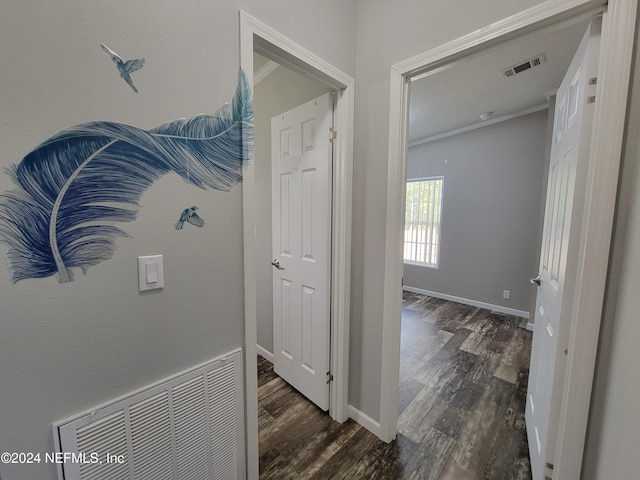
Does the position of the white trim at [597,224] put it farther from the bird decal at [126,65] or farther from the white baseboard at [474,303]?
the white baseboard at [474,303]

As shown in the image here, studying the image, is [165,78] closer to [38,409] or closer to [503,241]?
[38,409]

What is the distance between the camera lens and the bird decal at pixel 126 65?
0.79 metres

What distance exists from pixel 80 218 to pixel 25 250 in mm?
144

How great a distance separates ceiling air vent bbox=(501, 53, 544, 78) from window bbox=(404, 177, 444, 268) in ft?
6.43

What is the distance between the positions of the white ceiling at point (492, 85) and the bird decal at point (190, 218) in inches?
56.8

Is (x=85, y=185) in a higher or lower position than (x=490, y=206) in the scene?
lower

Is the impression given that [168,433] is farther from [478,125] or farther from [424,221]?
[478,125]

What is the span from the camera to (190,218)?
3.23 feet

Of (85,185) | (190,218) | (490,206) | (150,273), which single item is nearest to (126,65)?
(85,185)

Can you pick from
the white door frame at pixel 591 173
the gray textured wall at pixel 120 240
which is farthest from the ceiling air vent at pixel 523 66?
the gray textured wall at pixel 120 240

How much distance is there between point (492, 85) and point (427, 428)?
310 centimetres

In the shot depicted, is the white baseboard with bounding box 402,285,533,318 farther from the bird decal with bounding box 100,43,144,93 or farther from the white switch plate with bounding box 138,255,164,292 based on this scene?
the bird decal with bounding box 100,43,144,93

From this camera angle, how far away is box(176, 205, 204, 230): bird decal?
0.96 meters

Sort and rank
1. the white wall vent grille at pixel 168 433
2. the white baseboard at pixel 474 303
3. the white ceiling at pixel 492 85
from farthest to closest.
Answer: the white baseboard at pixel 474 303 → the white ceiling at pixel 492 85 → the white wall vent grille at pixel 168 433
